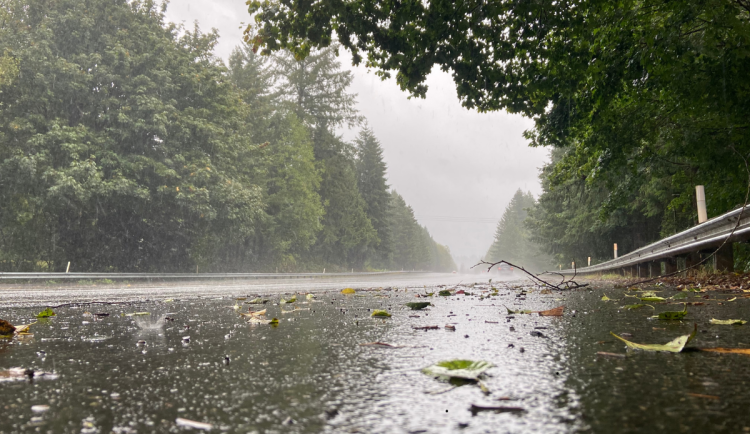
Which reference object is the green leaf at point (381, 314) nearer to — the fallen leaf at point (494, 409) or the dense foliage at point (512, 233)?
the fallen leaf at point (494, 409)

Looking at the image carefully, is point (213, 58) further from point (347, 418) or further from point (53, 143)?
point (347, 418)

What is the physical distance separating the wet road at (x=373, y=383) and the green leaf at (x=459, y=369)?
0.15ft

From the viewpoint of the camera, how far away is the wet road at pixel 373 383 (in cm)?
127

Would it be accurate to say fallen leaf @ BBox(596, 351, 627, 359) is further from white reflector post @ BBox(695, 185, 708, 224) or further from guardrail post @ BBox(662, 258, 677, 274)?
guardrail post @ BBox(662, 258, 677, 274)

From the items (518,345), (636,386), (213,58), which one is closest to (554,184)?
(518,345)

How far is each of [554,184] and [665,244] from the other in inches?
155

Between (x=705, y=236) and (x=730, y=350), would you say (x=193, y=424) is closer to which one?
(x=730, y=350)

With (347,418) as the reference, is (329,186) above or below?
above

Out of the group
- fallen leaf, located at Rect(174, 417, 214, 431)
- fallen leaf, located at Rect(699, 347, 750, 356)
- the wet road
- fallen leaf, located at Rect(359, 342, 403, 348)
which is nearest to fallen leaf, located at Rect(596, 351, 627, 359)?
the wet road

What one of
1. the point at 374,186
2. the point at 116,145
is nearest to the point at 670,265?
the point at 116,145

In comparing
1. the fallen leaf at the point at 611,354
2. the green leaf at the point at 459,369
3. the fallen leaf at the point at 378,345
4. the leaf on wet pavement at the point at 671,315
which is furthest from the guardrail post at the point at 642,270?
the green leaf at the point at 459,369

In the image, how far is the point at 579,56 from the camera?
760cm

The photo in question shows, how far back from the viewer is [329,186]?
53750 mm

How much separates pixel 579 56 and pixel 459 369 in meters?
7.12
